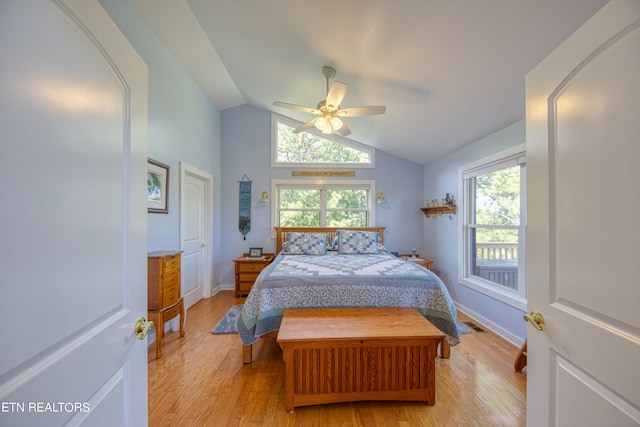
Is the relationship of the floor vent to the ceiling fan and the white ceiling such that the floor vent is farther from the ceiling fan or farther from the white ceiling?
the ceiling fan

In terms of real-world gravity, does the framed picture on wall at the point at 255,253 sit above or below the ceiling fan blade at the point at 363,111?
below

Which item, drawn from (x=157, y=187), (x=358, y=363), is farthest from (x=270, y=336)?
(x=157, y=187)

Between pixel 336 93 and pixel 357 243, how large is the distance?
2.26 meters

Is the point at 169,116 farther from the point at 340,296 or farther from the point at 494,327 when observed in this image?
the point at 494,327

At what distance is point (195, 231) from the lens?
3764 millimetres

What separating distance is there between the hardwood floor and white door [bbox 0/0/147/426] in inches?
37.4

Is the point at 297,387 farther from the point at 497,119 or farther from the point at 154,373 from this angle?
the point at 497,119

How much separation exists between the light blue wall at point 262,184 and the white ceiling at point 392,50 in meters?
0.93

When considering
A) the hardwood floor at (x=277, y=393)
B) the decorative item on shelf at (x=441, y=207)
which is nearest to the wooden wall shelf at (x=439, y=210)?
the decorative item on shelf at (x=441, y=207)

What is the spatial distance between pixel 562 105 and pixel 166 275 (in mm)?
2946

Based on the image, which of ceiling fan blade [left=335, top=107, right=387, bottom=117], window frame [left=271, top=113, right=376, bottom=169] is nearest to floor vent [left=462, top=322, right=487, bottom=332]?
ceiling fan blade [left=335, top=107, right=387, bottom=117]

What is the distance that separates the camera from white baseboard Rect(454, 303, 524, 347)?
2.47 metres

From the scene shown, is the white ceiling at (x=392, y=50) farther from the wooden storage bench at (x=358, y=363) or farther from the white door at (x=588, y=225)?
the wooden storage bench at (x=358, y=363)

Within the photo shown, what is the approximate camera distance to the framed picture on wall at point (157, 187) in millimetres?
2596
